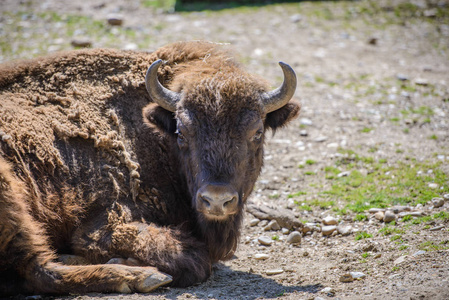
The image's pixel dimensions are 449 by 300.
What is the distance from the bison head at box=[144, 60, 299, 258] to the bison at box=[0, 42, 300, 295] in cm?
1

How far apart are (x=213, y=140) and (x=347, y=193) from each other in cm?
321

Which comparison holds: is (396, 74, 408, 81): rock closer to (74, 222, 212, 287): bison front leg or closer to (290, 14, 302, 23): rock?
(290, 14, 302, 23): rock

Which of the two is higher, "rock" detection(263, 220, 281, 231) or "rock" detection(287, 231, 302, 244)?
"rock" detection(287, 231, 302, 244)

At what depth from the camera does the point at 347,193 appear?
7762 mm

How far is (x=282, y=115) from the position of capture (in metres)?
6.31

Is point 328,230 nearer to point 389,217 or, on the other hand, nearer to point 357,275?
point 389,217

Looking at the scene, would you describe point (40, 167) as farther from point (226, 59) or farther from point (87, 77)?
point (226, 59)

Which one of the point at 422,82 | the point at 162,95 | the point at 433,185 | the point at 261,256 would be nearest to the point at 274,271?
the point at 261,256

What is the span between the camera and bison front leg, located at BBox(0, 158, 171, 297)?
5121 mm

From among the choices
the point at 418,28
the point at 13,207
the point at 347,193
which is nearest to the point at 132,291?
the point at 13,207

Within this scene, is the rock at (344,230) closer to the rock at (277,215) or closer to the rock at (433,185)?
the rock at (277,215)

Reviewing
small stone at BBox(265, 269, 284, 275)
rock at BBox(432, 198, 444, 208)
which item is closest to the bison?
small stone at BBox(265, 269, 284, 275)

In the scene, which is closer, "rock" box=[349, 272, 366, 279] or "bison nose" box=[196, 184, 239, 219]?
"bison nose" box=[196, 184, 239, 219]

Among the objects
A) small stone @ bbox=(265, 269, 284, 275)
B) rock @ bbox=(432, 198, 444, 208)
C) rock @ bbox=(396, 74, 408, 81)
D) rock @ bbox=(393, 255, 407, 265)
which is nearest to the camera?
rock @ bbox=(393, 255, 407, 265)
